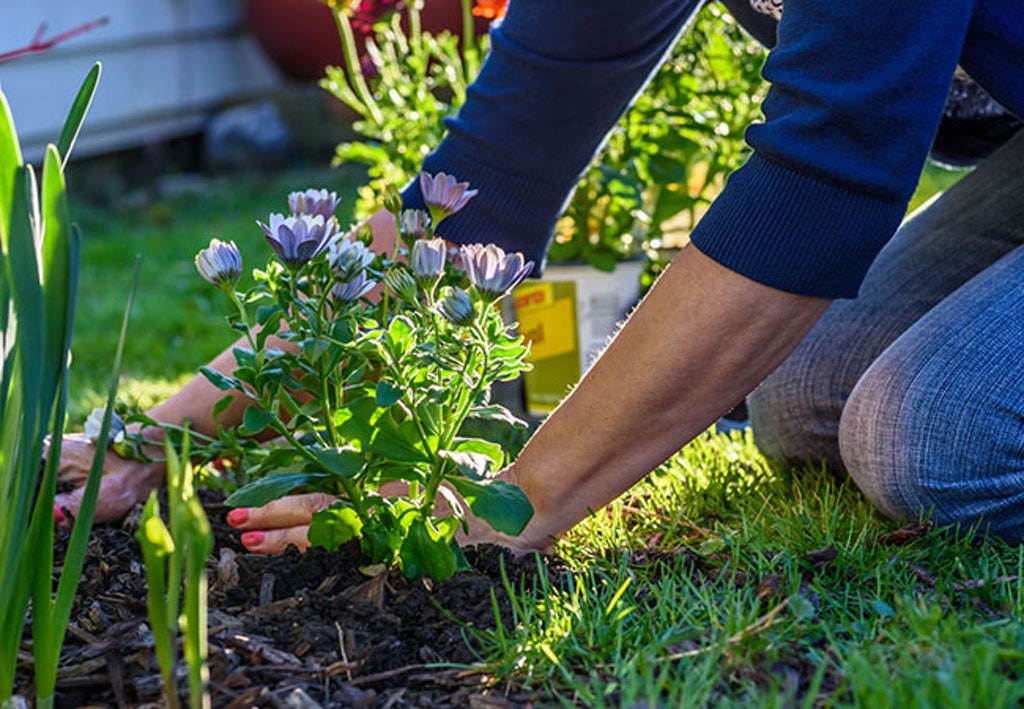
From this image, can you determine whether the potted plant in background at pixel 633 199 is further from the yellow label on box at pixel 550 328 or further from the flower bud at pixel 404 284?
the flower bud at pixel 404 284

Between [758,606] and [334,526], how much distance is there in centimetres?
46

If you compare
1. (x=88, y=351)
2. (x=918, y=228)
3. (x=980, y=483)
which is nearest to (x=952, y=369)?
(x=980, y=483)

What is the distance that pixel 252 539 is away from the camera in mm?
1553

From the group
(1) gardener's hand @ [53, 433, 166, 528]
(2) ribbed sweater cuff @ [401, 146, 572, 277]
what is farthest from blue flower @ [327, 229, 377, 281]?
(1) gardener's hand @ [53, 433, 166, 528]

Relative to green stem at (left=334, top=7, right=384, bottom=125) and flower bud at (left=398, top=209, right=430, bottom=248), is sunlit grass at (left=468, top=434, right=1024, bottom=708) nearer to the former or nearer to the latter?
flower bud at (left=398, top=209, right=430, bottom=248)

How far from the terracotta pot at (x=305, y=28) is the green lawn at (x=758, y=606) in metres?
3.60

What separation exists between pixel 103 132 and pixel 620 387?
3.99 m

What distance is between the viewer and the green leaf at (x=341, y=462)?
132 centimetres

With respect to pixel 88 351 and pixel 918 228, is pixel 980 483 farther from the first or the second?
pixel 88 351

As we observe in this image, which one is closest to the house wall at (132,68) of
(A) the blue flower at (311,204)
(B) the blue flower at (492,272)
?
(A) the blue flower at (311,204)

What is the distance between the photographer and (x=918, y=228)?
2.16 metres

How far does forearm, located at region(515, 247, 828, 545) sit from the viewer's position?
1390mm

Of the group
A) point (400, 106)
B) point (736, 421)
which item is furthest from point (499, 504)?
point (400, 106)

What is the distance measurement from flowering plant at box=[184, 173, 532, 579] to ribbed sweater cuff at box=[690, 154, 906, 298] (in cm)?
24
